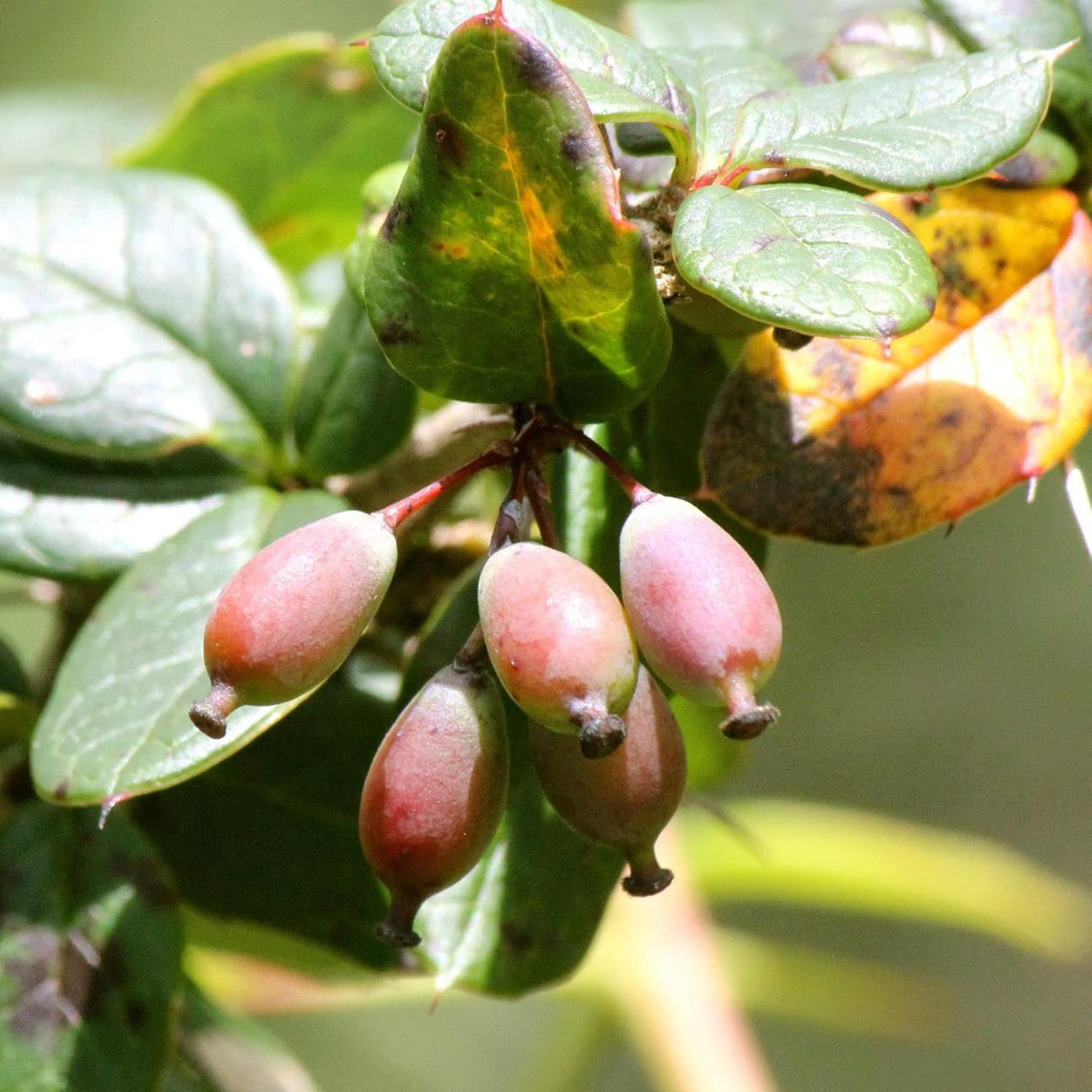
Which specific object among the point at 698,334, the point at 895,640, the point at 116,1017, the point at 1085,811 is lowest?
the point at 1085,811

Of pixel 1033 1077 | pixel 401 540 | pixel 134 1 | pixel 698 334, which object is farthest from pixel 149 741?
pixel 134 1

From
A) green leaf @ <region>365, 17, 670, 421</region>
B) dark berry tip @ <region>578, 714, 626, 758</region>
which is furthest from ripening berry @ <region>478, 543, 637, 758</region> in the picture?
green leaf @ <region>365, 17, 670, 421</region>

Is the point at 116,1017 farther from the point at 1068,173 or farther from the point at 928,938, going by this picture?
the point at 928,938

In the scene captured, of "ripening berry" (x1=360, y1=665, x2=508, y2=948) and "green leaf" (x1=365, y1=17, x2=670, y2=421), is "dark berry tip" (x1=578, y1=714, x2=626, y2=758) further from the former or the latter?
"green leaf" (x1=365, y1=17, x2=670, y2=421)

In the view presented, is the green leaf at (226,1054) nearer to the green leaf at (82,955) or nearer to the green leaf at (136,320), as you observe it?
the green leaf at (82,955)

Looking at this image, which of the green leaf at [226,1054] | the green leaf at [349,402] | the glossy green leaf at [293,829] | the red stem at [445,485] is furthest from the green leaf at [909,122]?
the green leaf at [226,1054]

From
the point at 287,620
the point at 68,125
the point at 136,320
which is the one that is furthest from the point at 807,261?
the point at 68,125
